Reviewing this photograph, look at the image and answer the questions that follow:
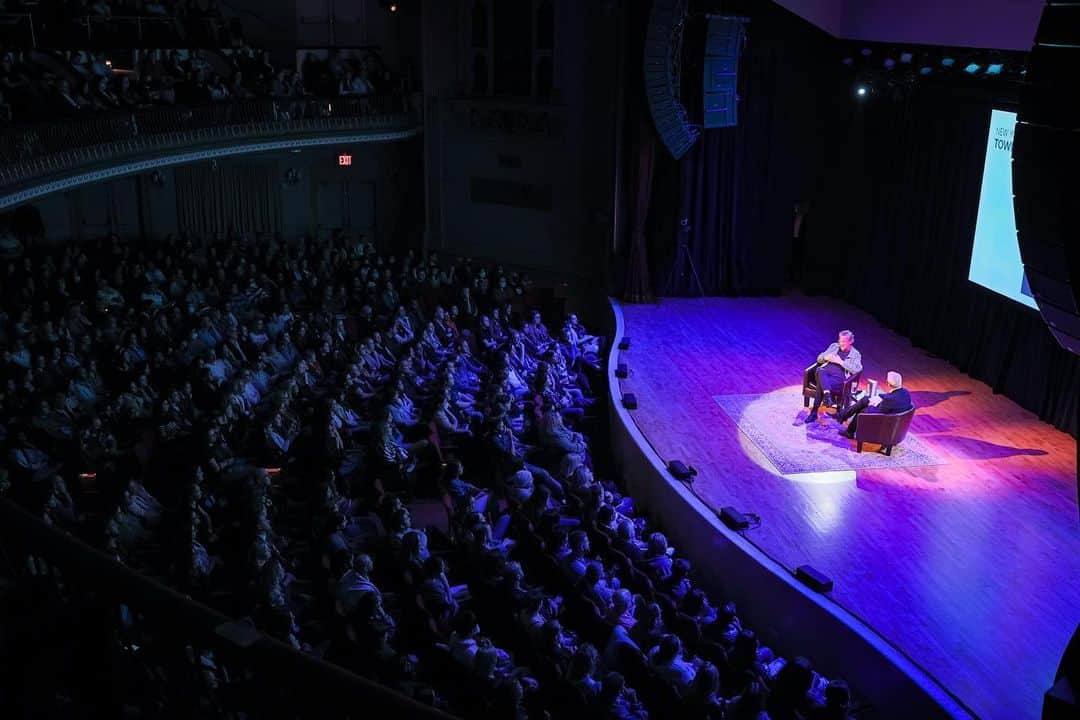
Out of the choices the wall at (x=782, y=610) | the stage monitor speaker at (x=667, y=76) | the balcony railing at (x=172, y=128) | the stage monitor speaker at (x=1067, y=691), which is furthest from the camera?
the stage monitor speaker at (x=667, y=76)

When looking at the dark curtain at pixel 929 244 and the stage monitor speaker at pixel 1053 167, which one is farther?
the dark curtain at pixel 929 244

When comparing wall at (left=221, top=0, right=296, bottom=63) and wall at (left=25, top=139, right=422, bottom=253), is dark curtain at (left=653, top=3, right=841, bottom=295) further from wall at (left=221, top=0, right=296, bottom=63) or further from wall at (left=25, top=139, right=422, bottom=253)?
wall at (left=221, top=0, right=296, bottom=63)

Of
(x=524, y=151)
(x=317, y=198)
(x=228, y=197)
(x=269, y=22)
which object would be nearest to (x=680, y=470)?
(x=524, y=151)

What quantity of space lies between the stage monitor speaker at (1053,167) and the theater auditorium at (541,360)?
0.07 feet

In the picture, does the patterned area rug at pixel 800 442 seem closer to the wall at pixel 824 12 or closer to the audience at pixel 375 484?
the audience at pixel 375 484

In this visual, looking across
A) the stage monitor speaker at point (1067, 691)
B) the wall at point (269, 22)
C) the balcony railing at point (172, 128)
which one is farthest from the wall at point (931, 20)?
the wall at point (269, 22)

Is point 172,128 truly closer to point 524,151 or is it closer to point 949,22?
point 524,151

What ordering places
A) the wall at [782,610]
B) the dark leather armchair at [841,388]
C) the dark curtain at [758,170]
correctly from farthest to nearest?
the dark curtain at [758,170]
the dark leather armchair at [841,388]
the wall at [782,610]

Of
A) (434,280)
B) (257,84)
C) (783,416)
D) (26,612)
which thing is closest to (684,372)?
(783,416)

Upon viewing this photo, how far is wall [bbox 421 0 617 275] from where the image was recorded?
54.0 feet

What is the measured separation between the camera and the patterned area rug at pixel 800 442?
9.84m

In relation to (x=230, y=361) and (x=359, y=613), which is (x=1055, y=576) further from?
(x=230, y=361)

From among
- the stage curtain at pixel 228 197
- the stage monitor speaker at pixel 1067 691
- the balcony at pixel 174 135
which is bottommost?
the stage monitor speaker at pixel 1067 691

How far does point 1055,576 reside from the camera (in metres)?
7.80
